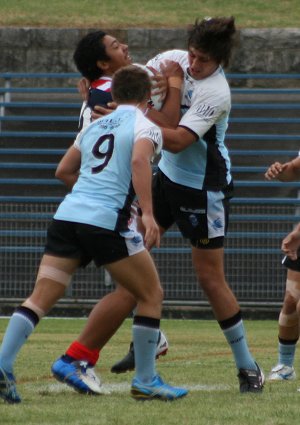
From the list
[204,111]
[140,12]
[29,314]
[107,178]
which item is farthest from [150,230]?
[140,12]

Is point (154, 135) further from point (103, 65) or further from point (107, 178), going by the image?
point (103, 65)

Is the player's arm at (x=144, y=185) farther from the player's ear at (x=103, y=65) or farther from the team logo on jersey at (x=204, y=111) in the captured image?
the player's ear at (x=103, y=65)

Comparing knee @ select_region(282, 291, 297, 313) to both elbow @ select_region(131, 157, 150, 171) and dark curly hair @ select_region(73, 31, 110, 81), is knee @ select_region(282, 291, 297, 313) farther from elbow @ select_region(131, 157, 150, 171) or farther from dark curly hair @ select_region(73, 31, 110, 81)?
elbow @ select_region(131, 157, 150, 171)

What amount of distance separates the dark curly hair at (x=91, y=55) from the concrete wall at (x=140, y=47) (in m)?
13.8

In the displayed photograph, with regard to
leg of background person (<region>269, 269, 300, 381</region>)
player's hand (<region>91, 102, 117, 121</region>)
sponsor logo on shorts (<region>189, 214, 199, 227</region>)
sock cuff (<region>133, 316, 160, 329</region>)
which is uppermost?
player's hand (<region>91, 102, 117, 121</region>)

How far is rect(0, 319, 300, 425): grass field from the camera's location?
5.47 meters

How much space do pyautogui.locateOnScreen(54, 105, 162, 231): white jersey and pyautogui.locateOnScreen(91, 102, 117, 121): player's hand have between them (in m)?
0.34

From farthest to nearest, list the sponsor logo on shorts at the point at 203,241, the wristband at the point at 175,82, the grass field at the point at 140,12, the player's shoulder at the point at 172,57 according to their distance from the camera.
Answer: the grass field at the point at 140,12, the player's shoulder at the point at 172,57, the sponsor logo on shorts at the point at 203,241, the wristband at the point at 175,82

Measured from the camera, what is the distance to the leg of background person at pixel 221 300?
697cm

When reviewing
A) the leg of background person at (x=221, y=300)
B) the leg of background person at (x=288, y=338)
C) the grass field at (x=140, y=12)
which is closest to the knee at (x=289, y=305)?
the leg of background person at (x=288, y=338)

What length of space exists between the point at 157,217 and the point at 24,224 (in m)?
9.12

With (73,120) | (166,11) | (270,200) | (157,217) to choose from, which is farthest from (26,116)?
(157,217)

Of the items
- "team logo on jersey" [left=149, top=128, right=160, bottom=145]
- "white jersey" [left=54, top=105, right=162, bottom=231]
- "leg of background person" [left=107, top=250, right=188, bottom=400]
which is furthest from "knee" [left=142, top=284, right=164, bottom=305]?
"team logo on jersey" [left=149, top=128, right=160, bottom=145]

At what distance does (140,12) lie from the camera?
78.1 feet
